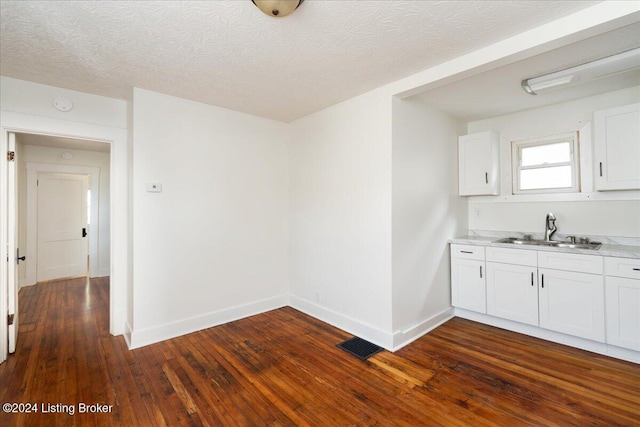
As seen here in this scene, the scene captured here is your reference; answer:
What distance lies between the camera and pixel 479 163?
3.71 metres

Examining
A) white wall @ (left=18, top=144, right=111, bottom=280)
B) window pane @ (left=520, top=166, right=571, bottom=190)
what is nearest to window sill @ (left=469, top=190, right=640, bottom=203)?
window pane @ (left=520, top=166, right=571, bottom=190)

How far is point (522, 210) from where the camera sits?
3646mm

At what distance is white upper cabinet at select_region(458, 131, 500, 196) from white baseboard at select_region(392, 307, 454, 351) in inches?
63.4

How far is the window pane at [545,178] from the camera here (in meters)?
3.37

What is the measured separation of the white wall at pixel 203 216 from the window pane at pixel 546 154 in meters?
3.21

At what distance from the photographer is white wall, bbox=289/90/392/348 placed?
9.60ft

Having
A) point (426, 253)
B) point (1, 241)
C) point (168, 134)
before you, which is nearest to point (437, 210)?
point (426, 253)

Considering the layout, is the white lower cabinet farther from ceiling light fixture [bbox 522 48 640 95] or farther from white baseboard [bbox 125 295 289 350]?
white baseboard [bbox 125 295 289 350]

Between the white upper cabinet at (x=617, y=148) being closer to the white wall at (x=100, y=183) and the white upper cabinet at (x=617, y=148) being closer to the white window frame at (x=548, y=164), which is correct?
the white window frame at (x=548, y=164)

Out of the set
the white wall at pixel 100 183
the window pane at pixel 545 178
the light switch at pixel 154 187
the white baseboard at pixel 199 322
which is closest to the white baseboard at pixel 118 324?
the white baseboard at pixel 199 322

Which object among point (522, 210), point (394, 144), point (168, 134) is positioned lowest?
point (522, 210)

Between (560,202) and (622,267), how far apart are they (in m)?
1.05

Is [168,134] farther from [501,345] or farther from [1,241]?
[501,345]

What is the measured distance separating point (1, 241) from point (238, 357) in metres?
2.42
